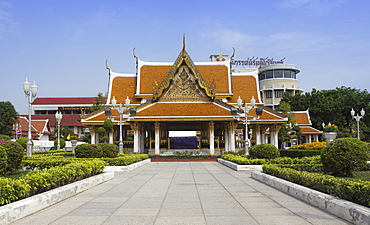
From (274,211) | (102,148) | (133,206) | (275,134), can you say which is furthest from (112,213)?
(275,134)

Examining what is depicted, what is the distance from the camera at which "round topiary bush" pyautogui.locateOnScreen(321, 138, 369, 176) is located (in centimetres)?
1080

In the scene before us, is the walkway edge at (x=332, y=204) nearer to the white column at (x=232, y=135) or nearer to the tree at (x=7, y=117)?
the white column at (x=232, y=135)

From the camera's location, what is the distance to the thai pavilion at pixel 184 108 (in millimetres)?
29562

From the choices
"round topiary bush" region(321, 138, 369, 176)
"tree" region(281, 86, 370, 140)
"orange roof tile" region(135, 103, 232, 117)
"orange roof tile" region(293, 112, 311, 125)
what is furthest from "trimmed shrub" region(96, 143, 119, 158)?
"tree" region(281, 86, 370, 140)

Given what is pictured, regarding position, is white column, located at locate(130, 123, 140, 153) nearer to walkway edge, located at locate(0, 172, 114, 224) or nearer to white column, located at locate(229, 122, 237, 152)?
white column, located at locate(229, 122, 237, 152)

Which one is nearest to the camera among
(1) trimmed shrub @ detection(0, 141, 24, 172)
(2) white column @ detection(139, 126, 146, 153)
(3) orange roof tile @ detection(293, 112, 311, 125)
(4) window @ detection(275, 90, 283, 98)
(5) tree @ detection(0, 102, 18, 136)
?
(1) trimmed shrub @ detection(0, 141, 24, 172)

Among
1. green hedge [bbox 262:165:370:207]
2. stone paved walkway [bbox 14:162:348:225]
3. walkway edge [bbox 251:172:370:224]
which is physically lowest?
stone paved walkway [bbox 14:162:348:225]

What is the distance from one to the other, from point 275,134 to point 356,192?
91.6ft

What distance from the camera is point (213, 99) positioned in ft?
104

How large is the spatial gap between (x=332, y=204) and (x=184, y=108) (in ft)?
78.1

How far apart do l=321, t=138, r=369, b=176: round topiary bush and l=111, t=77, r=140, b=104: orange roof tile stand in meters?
27.9

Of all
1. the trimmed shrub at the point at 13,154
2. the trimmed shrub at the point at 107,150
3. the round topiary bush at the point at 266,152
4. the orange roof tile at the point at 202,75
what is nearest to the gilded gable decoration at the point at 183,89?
the orange roof tile at the point at 202,75

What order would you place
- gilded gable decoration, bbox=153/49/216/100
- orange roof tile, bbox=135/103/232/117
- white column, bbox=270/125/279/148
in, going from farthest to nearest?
1. white column, bbox=270/125/279/148
2. gilded gable decoration, bbox=153/49/216/100
3. orange roof tile, bbox=135/103/232/117

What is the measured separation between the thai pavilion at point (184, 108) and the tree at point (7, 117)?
15177mm
